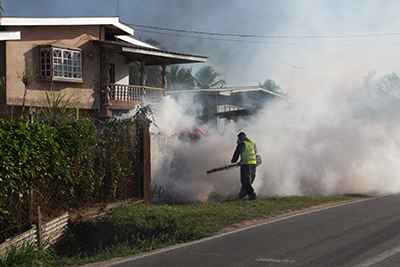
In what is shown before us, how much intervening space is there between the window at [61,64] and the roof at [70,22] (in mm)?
1099

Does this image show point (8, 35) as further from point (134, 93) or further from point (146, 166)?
point (146, 166)

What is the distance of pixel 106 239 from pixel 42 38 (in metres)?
11.4

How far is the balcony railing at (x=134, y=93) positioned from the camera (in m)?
17.1

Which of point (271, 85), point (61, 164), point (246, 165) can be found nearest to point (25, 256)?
point (61, 164)

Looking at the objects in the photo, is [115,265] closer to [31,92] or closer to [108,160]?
[108,160]

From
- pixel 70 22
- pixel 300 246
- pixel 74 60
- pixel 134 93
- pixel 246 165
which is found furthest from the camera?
pixel 134 93

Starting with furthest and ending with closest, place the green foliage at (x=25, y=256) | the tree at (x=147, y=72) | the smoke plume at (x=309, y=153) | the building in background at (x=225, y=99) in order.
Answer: the tree at (x=147, y=72), the building in background at (x=225, y=99), the smoke plume at (x=309, y=153), the green foliage at (x=25, y=256)

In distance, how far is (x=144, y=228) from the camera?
263 inches

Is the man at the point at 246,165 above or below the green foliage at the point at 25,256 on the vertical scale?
above

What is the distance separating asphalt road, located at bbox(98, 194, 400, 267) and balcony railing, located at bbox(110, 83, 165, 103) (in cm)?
1216

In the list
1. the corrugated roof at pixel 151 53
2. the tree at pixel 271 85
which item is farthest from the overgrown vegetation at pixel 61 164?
the tree at pixel 271 85

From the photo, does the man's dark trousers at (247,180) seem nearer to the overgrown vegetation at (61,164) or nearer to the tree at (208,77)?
the overgrown vegetation at (61,164)

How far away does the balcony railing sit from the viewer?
17.1 metres

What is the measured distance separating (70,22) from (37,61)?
2.29 m
